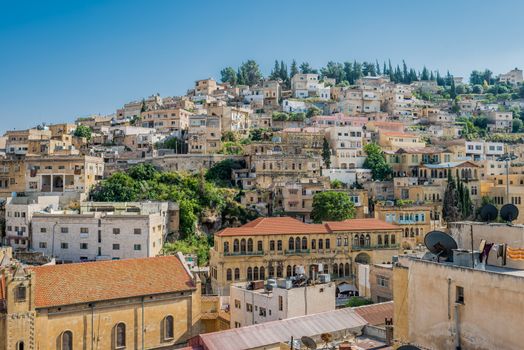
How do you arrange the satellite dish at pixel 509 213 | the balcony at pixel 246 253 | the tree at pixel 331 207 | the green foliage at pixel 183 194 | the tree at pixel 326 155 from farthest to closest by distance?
the tree at pixel 326 155 → the green foliage at pixel 183 194 → the tree at pixel 331 207 → the balcony at pixel 246 253 → the satellite dish at pixel 509 213

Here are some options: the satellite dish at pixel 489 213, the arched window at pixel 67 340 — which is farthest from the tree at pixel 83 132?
the satellite dish at pixel 489 213

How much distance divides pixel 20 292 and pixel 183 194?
3970cm

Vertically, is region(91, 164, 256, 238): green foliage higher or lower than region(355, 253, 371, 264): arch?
higher

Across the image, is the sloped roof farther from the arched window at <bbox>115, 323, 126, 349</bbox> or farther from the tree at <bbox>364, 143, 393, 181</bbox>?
the tree at <bbox>364, 143, 393, 181</bbox>

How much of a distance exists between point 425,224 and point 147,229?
33.1 m

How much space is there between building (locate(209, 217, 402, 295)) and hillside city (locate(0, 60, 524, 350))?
16 cm

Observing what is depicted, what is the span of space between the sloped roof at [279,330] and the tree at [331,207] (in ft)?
107

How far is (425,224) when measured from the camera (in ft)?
209

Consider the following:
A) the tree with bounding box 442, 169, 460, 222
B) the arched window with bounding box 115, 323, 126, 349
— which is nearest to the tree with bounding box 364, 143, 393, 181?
the tree with bounding box 442, 169, 460, 222

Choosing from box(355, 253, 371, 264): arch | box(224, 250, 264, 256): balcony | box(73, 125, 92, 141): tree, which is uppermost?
box(73, 125, 92, 141): tree

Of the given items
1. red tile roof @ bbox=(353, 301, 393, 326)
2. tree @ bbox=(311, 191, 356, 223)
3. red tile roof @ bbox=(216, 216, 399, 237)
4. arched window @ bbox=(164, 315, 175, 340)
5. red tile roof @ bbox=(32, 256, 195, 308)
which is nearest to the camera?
red tile roof @ bbox=(353, 301, 393, 326)

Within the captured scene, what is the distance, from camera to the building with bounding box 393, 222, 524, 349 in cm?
1517

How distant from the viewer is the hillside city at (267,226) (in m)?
20.0

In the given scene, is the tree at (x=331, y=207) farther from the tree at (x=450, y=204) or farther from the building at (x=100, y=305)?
the building at (x=100, y=305)
